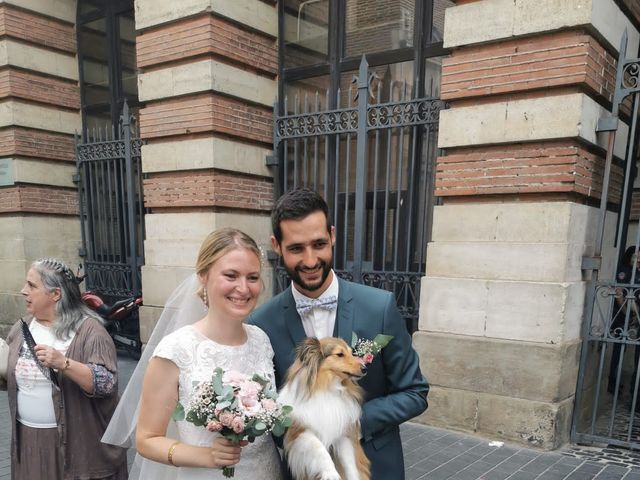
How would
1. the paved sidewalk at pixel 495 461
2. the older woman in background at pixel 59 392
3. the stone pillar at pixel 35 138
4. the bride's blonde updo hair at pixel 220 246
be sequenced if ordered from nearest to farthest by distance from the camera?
the bride's blonde updo hair at pixel 220 246 < the older woman in background at pixel 59 392 < the paved sidewalk at pixel 495 461 < the stone pillar at pixel 35 138

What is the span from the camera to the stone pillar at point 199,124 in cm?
664

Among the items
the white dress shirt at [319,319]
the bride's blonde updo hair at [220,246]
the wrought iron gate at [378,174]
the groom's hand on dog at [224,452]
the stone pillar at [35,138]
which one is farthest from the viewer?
the stone pillar at [35,138]

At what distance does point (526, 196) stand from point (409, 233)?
1826mm

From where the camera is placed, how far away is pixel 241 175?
7.12 meters

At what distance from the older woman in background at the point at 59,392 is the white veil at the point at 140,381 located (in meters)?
0.21

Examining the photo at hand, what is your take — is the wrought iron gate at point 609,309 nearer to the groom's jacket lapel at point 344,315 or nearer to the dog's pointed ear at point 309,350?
the groom's jacket lapel at point 344,315

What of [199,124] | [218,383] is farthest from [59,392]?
[199,124]

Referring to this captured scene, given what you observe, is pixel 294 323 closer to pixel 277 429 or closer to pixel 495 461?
pixel 277 429

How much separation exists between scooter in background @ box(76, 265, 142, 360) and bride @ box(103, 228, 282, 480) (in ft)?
20.7

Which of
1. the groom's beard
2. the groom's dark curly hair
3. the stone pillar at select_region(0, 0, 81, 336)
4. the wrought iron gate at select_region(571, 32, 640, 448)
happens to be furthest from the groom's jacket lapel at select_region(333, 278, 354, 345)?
the stone pillar at select_region(0, 0, 81, 336)

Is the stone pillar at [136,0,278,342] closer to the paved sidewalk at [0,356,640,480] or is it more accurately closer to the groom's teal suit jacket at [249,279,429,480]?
the paved sidewalk at [0,356,640,480]

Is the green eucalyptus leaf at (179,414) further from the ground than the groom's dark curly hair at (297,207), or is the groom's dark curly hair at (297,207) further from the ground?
the groom's dark curly hair at (297,207)

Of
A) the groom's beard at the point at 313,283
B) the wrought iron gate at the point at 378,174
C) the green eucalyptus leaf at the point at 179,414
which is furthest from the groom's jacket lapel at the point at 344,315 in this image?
the wrought iron gate at the point at 378,174

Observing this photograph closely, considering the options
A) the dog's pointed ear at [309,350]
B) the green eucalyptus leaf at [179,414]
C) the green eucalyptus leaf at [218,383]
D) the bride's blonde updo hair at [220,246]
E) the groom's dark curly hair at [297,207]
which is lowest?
the green eucalyptus leaf at [179,414]
